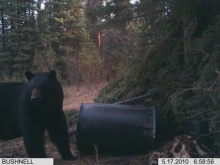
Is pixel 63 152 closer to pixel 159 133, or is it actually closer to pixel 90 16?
pixel 159 133

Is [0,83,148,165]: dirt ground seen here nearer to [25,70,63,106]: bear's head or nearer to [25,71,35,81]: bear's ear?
[25,70,63,106]: bear's head

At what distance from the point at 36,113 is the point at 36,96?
392mm

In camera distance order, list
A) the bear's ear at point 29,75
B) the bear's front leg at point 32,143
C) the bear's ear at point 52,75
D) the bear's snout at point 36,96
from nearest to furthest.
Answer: the bear's snout at point 36,96 < the bear's front leg at point 32,143 < the bear's ear at point 52,75 < the bear's ear at point 29,75

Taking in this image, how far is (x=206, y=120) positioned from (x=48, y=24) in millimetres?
17456

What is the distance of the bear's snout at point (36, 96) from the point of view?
4.86 metres

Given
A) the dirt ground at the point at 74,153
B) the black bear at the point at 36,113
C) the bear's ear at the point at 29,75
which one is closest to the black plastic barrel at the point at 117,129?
the dirt ground at the point at 74,153

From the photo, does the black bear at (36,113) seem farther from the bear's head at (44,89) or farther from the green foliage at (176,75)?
the green foliage at (176,75)

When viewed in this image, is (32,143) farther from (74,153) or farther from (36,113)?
(74,153)

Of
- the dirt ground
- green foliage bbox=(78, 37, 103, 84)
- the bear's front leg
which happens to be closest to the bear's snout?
the bear's front leg

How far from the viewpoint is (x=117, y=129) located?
17.4 feet

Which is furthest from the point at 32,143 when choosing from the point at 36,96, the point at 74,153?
the point at 74,153

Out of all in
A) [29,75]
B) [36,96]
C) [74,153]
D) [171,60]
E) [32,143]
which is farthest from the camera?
[171,60]

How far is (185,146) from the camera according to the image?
4664 mm

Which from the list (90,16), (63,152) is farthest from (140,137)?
(90,16)
